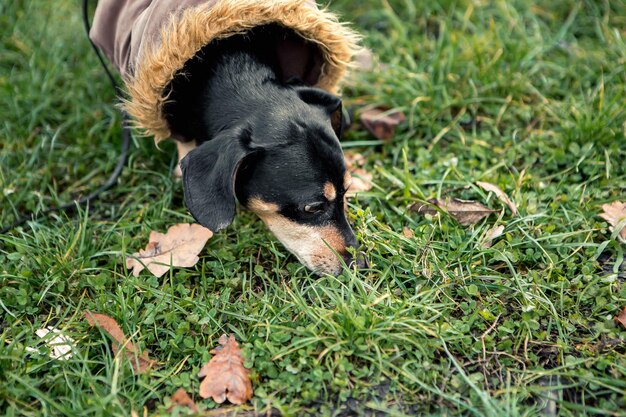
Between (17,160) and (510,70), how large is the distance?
328 cm

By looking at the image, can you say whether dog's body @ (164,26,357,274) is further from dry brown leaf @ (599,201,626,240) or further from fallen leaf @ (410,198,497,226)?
dry brown leaf @ (599,201,626,240)

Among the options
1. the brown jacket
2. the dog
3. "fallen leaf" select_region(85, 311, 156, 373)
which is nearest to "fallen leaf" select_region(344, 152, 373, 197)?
the dog

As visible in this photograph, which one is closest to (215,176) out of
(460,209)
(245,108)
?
(245,108)

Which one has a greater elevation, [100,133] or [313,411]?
[100,133]

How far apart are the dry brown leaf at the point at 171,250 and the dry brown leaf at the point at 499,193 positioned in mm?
1508

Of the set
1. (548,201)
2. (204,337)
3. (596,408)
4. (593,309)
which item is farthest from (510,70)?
(204,337)

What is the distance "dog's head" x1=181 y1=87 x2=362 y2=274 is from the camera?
9.00 feet

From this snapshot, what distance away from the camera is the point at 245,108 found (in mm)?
2945

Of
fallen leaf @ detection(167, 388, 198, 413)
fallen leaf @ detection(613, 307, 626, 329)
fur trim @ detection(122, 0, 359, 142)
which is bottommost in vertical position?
fallen leaf @ detection(613, 307, 626, 329)

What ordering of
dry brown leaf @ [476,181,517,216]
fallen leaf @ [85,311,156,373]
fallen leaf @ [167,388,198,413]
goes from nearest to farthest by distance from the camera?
fallen leaf @ [167,388,198,413], fallen leaf @ [85,311,156,373], dry brown leaf @ [476,181,517,216]

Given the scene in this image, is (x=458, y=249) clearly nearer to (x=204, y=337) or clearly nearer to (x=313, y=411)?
(x=313, y=411)

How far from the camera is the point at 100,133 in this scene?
4.07 m

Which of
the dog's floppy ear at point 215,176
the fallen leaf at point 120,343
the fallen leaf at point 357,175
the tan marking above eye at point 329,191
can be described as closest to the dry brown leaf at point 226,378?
the fallen leaf at point 120,343

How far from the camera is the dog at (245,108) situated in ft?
9.07
